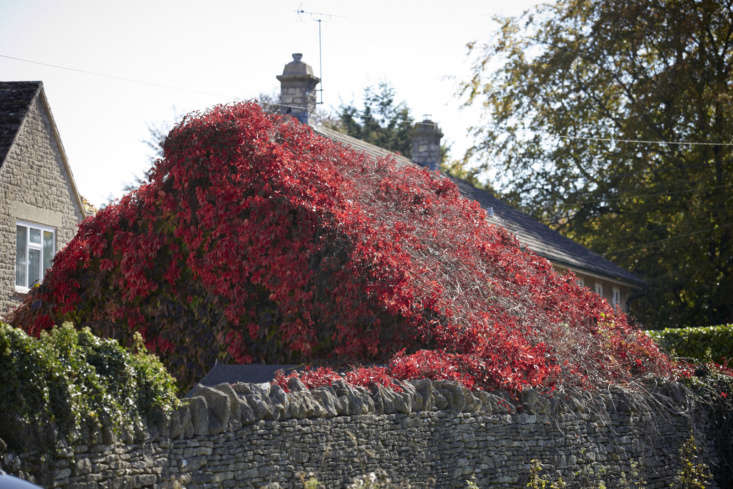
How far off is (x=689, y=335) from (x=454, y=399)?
11.9 metres

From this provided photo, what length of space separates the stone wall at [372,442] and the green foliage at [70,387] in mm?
140

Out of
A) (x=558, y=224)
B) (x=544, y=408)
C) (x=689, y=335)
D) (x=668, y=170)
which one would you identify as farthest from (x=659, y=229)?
(x=544, y=408)

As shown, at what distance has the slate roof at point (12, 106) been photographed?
18.1 meters

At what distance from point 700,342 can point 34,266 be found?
15241mm

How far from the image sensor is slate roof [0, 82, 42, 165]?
18.1 meters

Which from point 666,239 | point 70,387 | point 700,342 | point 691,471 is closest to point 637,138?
point 666,239

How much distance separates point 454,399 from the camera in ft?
30.8

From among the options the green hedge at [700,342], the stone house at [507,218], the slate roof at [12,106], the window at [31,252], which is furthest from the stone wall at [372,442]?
the slate roof at [12,106]

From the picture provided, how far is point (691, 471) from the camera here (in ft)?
40.9

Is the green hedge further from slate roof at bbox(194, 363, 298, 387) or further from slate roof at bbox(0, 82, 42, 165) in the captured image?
slate roof at bbox(0, 82, 42, 165)

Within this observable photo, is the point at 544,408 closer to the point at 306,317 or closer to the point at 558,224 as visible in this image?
the point at 306,317

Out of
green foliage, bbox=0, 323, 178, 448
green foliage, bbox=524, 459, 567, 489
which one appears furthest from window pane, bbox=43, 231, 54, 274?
green foliage, bbox=0, 323, 178, 448

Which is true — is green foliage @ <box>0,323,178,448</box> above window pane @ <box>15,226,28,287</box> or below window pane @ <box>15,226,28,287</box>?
below

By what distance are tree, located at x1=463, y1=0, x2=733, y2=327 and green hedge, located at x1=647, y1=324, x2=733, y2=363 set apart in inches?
396
